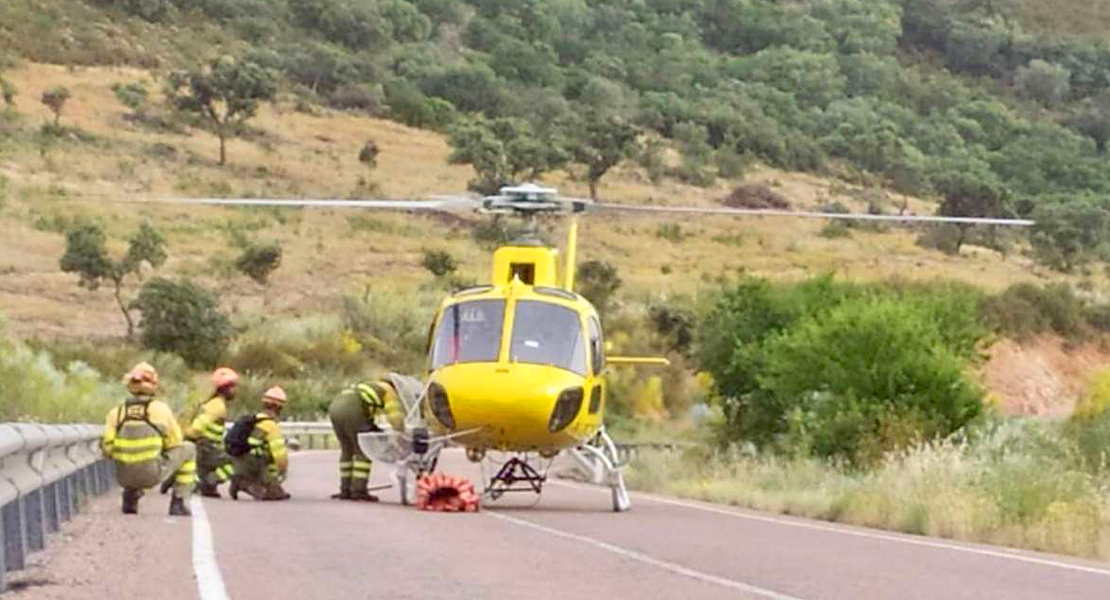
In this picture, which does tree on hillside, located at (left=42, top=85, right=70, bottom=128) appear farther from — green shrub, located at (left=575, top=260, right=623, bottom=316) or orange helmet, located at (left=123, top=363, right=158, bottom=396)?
orange helmet, located at (left=123, top=363, right=158, bottom=396)

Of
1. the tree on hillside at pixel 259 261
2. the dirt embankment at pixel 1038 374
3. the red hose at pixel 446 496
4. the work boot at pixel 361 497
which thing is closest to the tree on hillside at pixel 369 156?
the tree on hillside at pixel 259 261

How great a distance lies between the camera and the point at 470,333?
2067 centimetres

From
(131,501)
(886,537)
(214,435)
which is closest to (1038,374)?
(214,435)

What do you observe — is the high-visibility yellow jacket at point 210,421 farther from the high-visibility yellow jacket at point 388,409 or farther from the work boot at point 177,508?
the work boot at point 177,508

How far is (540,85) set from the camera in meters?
123

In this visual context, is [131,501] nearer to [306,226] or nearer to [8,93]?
[306,226]

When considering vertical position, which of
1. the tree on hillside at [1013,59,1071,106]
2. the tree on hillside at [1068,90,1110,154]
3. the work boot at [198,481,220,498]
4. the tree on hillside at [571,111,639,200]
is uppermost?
the tree on hillside at [1013,59,1071,106]

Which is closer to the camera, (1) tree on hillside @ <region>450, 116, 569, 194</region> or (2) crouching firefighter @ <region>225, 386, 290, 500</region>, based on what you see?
(2) crouching firefighter @ <region>225, 386, 290, 500</region>

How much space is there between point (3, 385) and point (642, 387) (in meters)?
28.0

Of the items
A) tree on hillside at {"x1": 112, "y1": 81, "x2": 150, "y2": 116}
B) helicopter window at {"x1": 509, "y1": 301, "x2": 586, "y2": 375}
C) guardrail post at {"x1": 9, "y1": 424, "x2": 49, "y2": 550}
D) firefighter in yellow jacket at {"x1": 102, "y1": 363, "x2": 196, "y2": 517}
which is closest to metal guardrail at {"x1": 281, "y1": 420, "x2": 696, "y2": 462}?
helicopter window at {"x1": 509, "y1": 301, "x2": 586, "y2": 375}

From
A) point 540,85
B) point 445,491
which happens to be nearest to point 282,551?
point 445,491

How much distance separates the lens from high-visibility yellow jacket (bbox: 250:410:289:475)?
2178 centimetres

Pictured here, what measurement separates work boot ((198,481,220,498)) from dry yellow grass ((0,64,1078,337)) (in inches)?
1508

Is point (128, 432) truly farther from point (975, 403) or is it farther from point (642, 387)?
point (642, 387)
